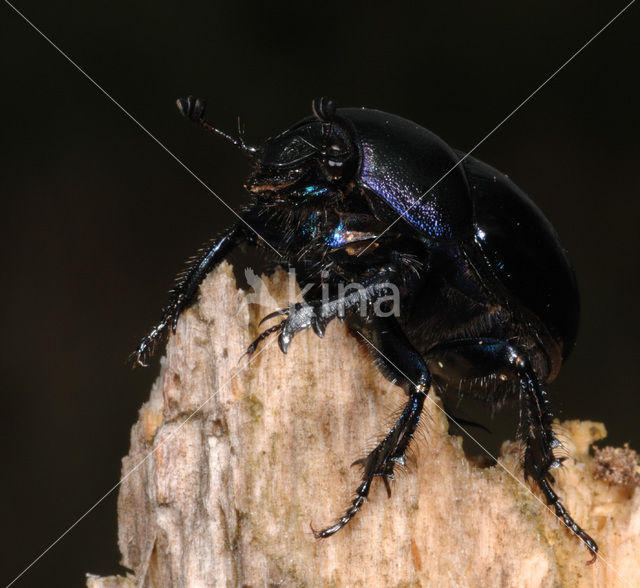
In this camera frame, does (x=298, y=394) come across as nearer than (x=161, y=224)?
Yes

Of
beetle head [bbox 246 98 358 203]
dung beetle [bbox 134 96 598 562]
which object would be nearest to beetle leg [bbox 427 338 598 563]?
dung beetle [bbox 134 96 598 562]

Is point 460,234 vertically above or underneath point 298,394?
above

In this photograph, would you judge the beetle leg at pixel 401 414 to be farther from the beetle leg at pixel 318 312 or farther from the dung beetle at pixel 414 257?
the beetle leg at pixel 318 312

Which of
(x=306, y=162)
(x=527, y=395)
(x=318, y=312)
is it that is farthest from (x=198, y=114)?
(x=527, y=395)

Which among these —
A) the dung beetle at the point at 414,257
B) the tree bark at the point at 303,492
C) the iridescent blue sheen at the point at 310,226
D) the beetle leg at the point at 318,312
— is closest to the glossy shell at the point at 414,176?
the dung beetle at the point at 414,257

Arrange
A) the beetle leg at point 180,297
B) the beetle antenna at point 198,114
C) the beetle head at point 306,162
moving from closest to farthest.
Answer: the beetle head at point 306,162 → the beetle antenna at point 198,114 → the beetle leg at point 180,297

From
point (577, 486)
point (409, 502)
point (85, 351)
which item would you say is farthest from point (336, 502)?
point (85, 351)

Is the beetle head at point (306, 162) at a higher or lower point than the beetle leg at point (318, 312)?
higher

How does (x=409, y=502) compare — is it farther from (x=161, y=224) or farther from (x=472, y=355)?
(x=161, y=224)
